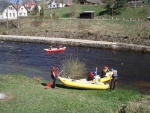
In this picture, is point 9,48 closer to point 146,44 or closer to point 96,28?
point 96,28

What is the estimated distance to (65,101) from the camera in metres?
16.6

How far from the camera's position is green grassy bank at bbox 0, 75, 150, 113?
15.3 meters

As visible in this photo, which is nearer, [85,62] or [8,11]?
[85,62]

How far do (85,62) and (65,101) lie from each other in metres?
20.5

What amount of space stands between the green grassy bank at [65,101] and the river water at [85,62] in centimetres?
559

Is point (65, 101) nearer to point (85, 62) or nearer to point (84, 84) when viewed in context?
point (84, 84)

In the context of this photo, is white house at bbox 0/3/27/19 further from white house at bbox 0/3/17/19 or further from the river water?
the river water

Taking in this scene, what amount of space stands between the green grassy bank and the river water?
5.59 meters

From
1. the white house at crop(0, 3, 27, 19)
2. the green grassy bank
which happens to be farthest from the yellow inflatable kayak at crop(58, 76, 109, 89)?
the white house at crop(0, 3, 27, 19)

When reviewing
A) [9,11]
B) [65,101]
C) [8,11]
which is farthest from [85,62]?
[9,11]

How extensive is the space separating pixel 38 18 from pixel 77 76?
46776 millimetres

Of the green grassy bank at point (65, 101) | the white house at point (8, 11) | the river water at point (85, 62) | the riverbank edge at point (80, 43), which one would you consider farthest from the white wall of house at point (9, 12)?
the green grassy bank at point (65, 101)

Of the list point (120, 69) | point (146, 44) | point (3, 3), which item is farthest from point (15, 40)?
point (3, 3)

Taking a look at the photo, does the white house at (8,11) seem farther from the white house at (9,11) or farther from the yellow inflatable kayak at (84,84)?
the yellow inflatable kayak at (84,84)
